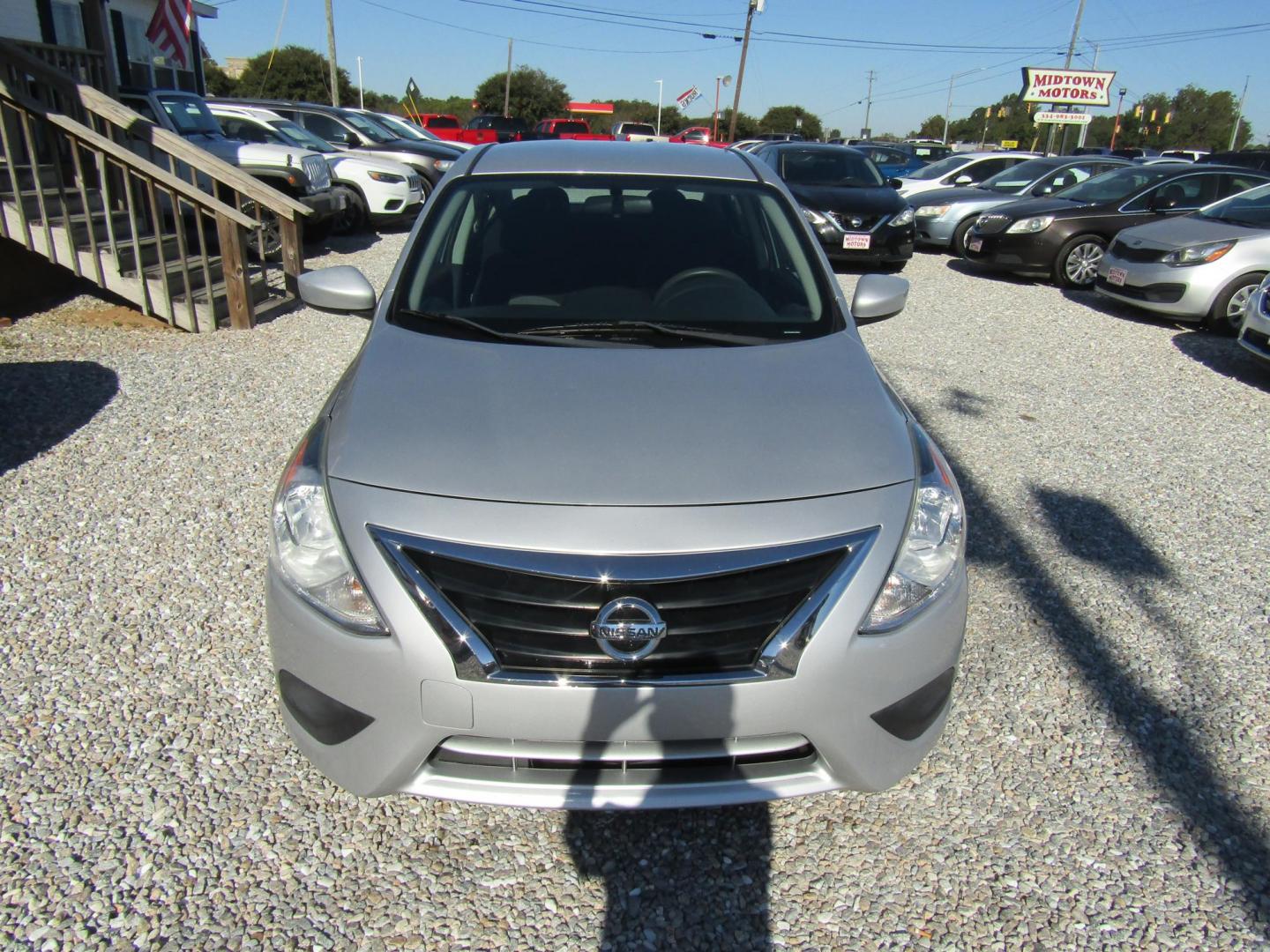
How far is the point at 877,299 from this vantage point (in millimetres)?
3400

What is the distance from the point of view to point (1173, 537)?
4.38m

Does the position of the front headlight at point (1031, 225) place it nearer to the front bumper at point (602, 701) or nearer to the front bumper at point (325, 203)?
the front bumper at point (325, 203)

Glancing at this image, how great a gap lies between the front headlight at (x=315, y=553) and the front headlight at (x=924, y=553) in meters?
1.16

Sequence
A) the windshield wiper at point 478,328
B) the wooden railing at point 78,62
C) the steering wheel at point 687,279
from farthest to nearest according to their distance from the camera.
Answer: the wooden railing at point 78,62
the steering wheel at point 687,279
the windshield wiper at point 478,328

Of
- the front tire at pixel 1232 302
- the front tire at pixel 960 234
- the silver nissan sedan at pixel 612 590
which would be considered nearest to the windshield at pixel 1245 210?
the front tire at pixel 1232 302

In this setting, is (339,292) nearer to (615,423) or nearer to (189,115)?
(615,423)

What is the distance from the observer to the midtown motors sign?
3350 cm

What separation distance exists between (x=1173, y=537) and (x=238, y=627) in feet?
13.7

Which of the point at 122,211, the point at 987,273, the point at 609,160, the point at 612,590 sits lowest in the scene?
the point at 987,273

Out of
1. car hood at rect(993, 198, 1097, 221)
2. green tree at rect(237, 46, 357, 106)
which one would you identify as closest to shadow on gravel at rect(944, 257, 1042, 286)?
car hood at rect(993, 198, 1097, 221)

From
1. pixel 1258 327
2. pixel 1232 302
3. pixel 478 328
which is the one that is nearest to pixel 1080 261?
pixel 1232 302

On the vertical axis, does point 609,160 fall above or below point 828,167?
above

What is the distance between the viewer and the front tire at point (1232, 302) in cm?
858

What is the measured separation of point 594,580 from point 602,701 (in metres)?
0.27
